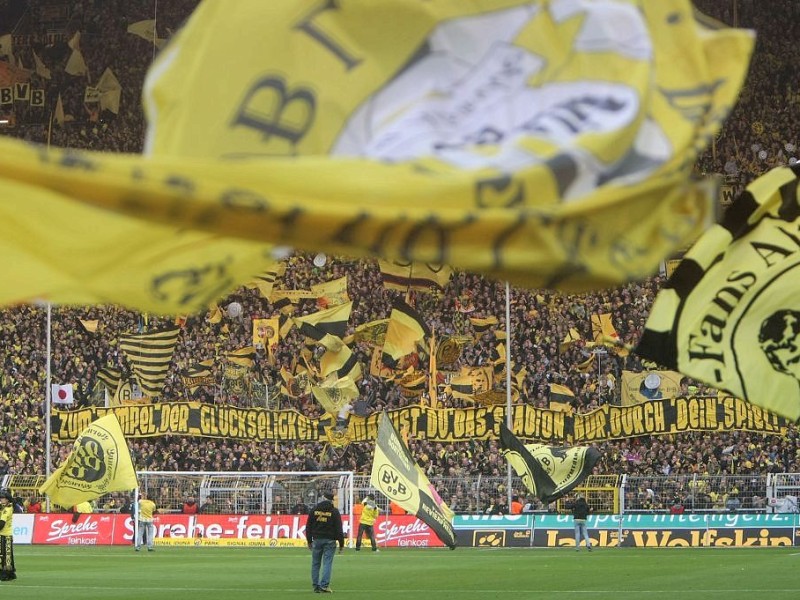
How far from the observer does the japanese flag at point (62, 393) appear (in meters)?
54.3

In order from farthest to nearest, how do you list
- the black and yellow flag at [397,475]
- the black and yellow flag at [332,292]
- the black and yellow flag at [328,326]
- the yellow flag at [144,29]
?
the yellow flag at [144,29] < the black and yellow flag at [332,292] < the black and yellow flag at [328,326] < the black and yellow flag at [397,475]

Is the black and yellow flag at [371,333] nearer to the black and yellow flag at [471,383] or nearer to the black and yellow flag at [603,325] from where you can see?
the black and yellow flag at [471,383]

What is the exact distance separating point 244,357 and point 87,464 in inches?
784

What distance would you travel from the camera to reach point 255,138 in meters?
10.1

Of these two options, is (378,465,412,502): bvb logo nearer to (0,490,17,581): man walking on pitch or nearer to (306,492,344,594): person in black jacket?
(306,492,344,594): person in black jacket

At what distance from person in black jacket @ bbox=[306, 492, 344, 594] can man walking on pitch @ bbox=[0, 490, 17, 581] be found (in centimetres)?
644

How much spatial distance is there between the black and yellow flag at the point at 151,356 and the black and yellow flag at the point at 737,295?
38.7 meters

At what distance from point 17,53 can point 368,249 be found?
63523 mm

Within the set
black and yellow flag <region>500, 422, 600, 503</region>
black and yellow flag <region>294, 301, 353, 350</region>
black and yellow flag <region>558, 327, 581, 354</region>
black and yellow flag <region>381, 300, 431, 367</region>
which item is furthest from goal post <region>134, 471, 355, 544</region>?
black and yellow flag <region>558, 327, 581, 354</region>

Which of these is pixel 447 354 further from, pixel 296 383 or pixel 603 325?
pixel 296 383

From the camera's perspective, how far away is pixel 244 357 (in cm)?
5672

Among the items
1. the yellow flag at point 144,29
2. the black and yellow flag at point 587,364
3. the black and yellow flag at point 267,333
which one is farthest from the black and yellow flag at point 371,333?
the yellow flag at point 144,29

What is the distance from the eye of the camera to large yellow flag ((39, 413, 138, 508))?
1442 inches

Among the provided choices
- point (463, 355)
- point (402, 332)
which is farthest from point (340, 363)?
point (463, 355)
